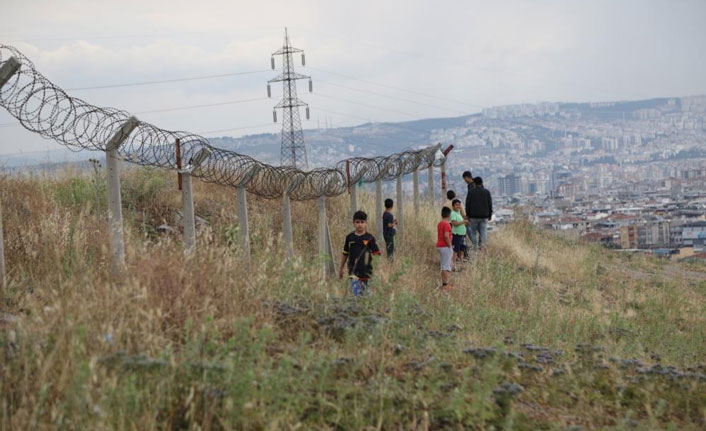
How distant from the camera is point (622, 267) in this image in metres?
22.5

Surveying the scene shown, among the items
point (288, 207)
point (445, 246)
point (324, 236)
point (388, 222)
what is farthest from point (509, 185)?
point (288, 207)

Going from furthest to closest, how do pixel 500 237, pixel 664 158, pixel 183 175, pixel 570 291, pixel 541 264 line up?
pixel 664 158 → pixel 500 237 → pixel 541 264 → pixel 570 291 → pixel 183 175

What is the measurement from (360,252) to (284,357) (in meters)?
5.60

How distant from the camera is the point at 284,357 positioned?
4840 millimetres

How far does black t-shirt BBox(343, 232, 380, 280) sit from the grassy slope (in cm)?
55

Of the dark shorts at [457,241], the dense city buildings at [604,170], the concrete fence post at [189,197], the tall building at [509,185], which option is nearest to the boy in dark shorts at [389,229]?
the dark shorts at [457,241]

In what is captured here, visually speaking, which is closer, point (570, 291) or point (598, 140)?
point (570, 291)

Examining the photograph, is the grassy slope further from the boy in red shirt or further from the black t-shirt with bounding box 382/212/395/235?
the black t-shirt with bounding box 382/212/395/235

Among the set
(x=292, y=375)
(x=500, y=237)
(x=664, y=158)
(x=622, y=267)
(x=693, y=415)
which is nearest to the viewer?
(x=292, y=375)

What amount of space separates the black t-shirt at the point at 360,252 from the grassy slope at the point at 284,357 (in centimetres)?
55

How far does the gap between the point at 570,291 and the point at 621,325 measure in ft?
19.0

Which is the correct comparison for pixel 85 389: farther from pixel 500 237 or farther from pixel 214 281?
pixel 500 237

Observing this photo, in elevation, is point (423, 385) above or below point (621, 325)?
above

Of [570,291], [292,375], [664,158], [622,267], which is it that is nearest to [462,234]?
[570,291]
